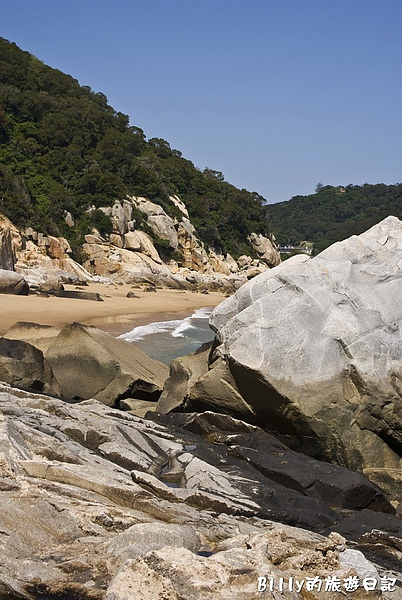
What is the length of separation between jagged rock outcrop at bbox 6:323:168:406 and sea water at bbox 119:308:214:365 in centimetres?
423

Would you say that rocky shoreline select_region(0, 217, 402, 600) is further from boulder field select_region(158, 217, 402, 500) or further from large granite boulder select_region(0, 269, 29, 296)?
large granite boulder select_region(0, 269, 29, 296)

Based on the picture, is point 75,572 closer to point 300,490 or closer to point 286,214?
point 300,490

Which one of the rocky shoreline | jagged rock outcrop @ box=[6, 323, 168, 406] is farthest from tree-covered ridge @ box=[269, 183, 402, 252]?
the rocky shoreline

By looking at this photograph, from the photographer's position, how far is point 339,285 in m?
8.84

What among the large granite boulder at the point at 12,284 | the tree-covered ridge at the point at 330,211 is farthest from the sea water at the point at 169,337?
the tree-covered ridge at the point at 330,211

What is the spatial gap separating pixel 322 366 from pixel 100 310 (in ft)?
54.5

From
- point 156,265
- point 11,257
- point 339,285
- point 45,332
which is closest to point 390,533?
point 339,285

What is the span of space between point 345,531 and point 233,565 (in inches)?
81.7

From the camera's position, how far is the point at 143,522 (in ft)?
Answer: 14.6

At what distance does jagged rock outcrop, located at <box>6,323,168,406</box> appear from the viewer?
31.2ft

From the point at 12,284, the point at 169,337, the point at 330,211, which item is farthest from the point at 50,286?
the point at 330,211

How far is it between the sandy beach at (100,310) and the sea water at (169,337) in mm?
644

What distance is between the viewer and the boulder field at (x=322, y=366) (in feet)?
25.3

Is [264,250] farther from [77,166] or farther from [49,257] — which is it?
[49,257]
